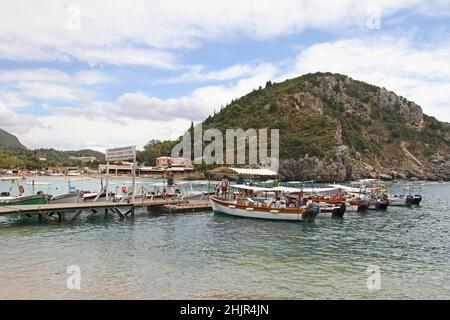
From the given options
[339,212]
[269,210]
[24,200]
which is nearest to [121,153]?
[24,200]

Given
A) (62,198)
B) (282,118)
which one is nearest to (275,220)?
(62,198)

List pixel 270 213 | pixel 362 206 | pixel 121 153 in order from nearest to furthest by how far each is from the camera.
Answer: pixel 270 213, pixel 121 153, pixel 362 206

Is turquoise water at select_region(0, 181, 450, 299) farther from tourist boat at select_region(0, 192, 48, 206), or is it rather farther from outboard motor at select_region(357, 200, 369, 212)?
outboard motor at select_region(357, 200, 369, 212)

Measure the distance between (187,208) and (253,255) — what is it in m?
24.4

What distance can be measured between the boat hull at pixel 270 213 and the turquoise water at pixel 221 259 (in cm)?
168

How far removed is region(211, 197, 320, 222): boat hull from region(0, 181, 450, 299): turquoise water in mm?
1683

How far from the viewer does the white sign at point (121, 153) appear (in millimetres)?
41438

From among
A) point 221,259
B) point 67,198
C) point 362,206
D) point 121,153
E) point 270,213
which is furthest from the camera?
point 362,206

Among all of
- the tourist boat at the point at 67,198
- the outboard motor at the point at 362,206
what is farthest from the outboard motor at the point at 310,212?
the tourist boat at the point at 67,198

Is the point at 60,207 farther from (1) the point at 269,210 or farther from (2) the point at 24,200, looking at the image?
(1) the point at 269,210

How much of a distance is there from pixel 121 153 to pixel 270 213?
17386 mm

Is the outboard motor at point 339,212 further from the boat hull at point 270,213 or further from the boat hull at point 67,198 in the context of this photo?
the boat hull at point 67,198

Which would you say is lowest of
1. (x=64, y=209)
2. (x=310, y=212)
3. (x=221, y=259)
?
(x=221, y=259)

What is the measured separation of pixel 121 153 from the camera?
4284cm
